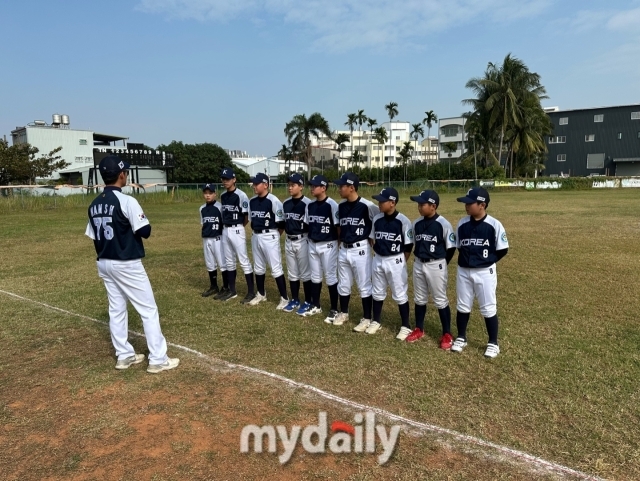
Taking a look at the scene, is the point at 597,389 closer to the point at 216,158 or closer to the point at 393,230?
the point at 393,230

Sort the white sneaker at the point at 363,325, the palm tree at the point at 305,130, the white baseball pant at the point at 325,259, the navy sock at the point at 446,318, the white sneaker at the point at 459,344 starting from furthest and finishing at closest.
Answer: the palm tree at the point at 305,130
the white baseball pant at the point at 325,259
the white sneaker at the point at 363,325
the navy sock at the point at 446,318
the white sneaker at the point at 459,344

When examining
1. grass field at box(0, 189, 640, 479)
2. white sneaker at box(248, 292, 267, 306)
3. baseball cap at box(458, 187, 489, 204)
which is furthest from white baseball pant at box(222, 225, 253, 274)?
baseball cap at box(458, 187, 489, 204)

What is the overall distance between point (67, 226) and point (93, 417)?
17.9 m

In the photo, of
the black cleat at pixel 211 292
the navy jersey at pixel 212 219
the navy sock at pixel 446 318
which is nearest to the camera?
the navy sock at pixel 446 318

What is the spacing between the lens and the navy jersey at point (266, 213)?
6.63 meters

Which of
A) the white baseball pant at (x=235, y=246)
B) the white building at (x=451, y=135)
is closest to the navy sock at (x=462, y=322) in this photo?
the white baseball pant at (x=235, y=246)

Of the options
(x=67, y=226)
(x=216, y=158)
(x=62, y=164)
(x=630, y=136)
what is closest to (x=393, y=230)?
(x=67, y=226)

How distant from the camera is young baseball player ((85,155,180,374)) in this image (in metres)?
4.44

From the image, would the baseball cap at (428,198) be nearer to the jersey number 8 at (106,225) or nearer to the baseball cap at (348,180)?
the baseball cap at (348,180)

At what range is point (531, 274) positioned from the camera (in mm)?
8883

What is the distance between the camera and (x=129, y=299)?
4.65 m

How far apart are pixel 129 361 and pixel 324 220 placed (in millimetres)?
2949

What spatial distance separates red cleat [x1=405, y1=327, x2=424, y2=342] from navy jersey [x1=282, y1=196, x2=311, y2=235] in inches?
81.1

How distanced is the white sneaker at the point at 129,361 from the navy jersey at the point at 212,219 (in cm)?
279
